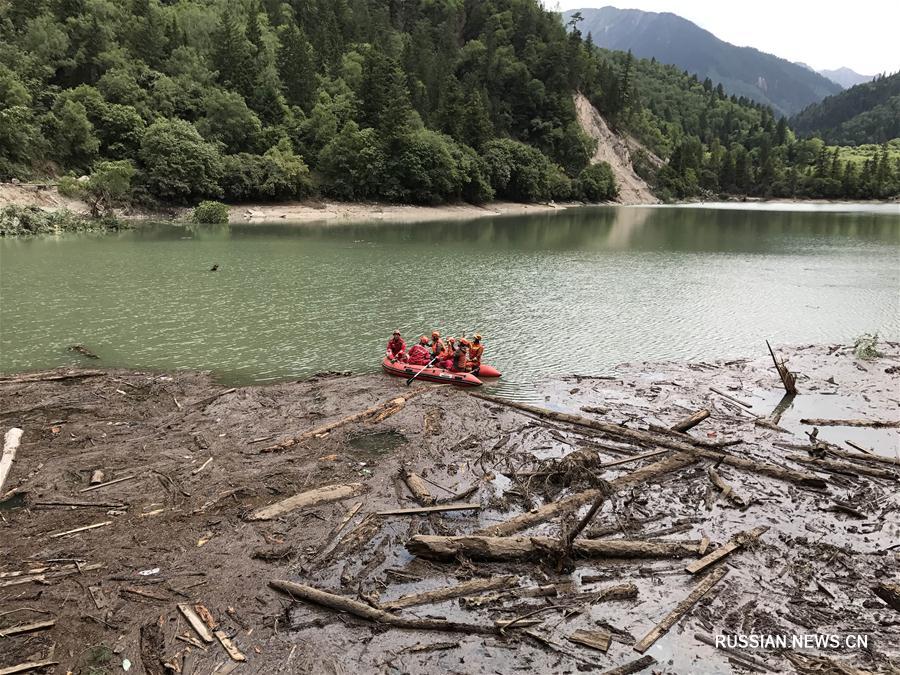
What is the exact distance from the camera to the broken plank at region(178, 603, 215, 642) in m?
7.55

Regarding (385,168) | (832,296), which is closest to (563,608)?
(832,296)

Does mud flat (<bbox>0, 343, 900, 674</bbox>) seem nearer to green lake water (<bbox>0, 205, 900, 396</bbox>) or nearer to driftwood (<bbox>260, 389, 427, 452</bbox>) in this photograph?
driftwood (<bbox>260, 389, 427, 452</bbox>)

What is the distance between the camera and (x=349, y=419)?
15219 mm

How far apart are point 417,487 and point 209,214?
66.7 m

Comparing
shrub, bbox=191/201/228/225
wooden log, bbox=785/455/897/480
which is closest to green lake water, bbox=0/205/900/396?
wooden log, bbox=785/455/897/480

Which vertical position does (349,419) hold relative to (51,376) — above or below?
below

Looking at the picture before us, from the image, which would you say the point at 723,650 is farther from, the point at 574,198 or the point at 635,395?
the point at 574,198

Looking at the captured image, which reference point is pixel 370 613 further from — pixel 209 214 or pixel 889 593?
pixel 209 214

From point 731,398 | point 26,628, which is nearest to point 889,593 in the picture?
point 731,398

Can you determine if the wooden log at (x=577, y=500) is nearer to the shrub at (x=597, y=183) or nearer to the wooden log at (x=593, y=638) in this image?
the wooden log at (x=593, y=638)

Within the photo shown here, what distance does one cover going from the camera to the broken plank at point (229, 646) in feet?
23.8

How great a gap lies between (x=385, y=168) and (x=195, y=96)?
32823 millimetres

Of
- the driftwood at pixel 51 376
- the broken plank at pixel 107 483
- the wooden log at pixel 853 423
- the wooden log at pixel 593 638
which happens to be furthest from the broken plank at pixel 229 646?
the wooden log at pixel 853 423

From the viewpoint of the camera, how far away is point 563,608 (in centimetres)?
844
